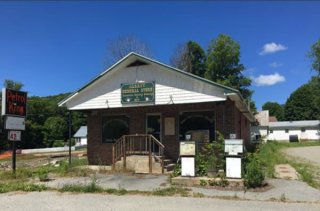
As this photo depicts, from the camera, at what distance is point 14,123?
1661 cm

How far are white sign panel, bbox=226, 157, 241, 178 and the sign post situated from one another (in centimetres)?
903

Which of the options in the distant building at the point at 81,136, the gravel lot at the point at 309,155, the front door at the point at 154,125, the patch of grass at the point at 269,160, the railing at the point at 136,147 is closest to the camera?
the patch of grass at the point at 269,160

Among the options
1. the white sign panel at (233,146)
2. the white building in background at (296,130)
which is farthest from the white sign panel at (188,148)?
the white building in background at (296,130)

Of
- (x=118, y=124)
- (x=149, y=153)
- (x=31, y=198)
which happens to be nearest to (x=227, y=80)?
(x=118, y=124)

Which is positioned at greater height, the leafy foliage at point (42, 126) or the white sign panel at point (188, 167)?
the leafy foliage at point (42, 126)

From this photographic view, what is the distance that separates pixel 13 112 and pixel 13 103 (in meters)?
0.38

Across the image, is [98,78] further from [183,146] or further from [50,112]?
[50,112]

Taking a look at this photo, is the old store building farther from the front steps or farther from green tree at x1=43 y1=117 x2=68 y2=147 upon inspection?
green tree at x1=43 y1=117 x2=68 y2=147

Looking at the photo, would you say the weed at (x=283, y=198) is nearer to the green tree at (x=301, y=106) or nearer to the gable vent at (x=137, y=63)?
the gable vent at (x=137, y=63)

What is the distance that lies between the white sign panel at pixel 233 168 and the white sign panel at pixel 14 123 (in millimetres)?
9293

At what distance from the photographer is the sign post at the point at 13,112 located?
16.2 meters

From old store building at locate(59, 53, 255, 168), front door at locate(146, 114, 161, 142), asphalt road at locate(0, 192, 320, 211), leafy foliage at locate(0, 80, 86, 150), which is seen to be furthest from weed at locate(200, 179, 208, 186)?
leafy foliage at locate(0, 80, 86, 150)

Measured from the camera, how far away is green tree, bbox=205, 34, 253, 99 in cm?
4559

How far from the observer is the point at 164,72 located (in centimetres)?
1733
